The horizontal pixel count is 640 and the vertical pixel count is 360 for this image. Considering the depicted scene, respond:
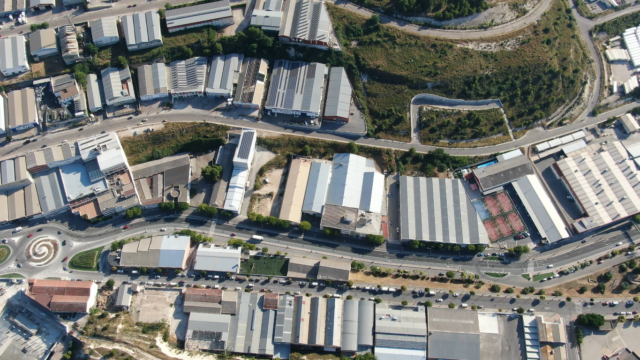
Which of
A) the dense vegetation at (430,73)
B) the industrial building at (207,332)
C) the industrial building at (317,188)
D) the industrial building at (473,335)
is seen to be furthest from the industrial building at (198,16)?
the industrial building at (473,335)

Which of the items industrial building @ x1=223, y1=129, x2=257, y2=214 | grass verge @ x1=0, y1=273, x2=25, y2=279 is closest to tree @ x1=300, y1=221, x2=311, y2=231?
industrial building @ x1=223, y1=129, x2=257, y2=214

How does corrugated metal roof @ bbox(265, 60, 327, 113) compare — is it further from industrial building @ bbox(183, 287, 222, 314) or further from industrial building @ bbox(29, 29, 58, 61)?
industrial building @ bbox(29, 29, 58, 61)

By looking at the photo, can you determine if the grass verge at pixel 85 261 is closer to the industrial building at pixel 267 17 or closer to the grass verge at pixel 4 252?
the grass verge at pixel 4 252

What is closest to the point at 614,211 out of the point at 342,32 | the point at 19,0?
the point at 342,32

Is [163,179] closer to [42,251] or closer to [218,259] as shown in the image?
[218,259]

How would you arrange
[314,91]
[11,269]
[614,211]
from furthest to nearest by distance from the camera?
[314,91] < [614,211] < [11,269]

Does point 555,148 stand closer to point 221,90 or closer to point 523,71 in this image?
point 523,71
